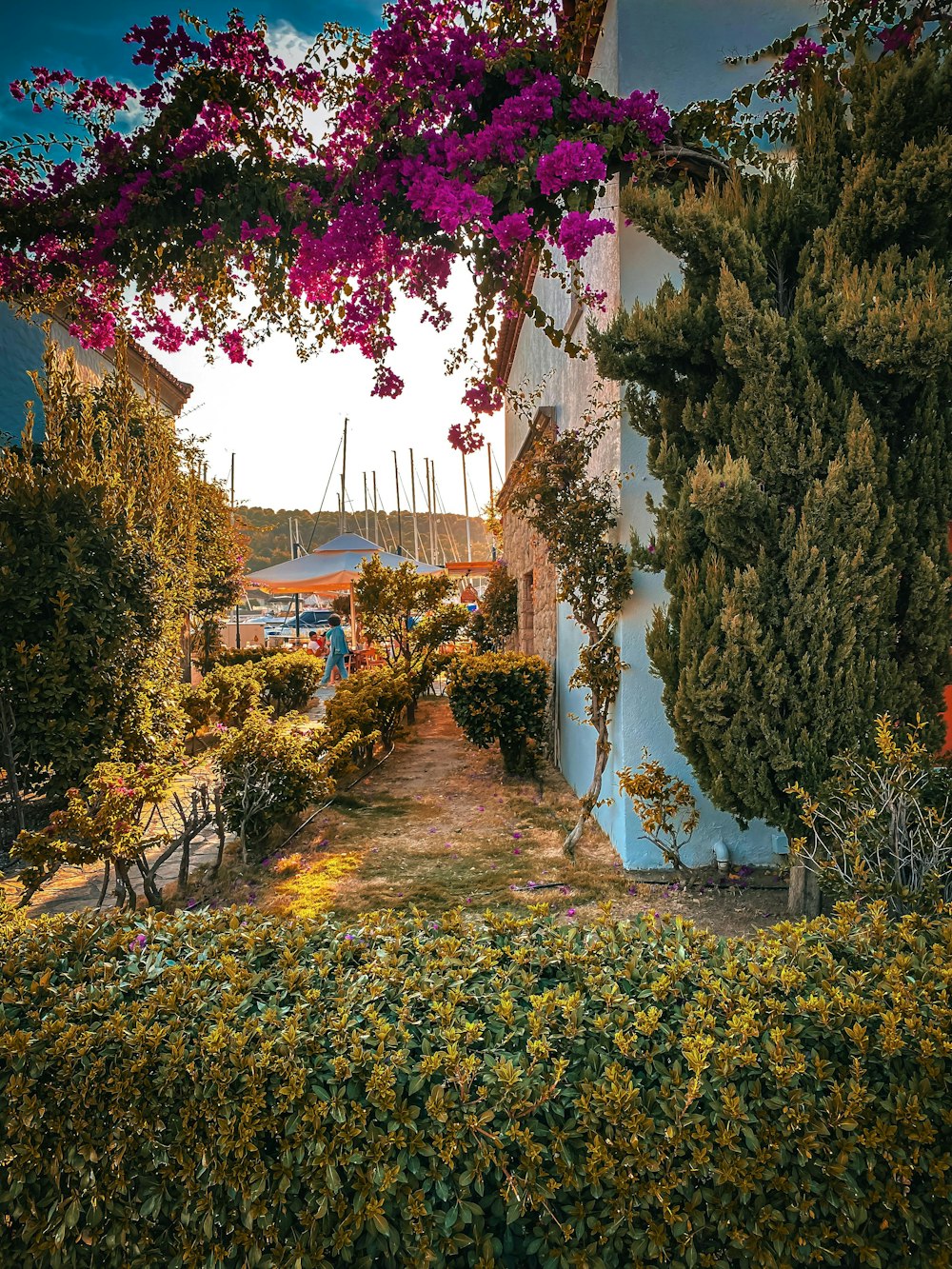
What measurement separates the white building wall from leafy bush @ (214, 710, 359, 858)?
240 centimetres

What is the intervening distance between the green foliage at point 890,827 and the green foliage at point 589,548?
186cm

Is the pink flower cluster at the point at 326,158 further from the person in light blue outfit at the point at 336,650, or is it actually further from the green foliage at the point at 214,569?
the person in light blue outfit at the point at 336,650

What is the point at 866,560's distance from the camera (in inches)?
141

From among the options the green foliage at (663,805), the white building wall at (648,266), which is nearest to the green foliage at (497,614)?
the white building wall at (648,266)

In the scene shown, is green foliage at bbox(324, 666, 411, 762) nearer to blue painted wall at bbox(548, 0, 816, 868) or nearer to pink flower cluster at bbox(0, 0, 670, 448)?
blue painted wall at bbox(548, 0, 816, 868)

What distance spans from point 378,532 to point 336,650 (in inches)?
1072

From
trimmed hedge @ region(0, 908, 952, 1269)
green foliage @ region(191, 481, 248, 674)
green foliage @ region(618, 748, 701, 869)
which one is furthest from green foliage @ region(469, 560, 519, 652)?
trimmed hedge @ region(0, 908, 952, 1269)

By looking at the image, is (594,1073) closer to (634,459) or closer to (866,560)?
(866,560)

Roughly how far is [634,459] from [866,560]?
1.90 m

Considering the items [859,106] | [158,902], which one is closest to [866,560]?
[859,106]

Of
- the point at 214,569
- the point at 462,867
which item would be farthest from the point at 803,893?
the point at 214,569

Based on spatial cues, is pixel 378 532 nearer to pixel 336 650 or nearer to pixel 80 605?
pixel 336 650

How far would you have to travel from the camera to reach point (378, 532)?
40.3 metres

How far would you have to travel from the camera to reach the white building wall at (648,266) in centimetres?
491
